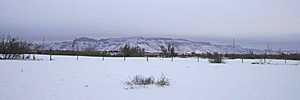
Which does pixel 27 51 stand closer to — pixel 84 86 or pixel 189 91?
pixel 84 86

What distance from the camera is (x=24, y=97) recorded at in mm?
8367

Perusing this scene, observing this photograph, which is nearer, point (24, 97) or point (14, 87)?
point (24, 97)

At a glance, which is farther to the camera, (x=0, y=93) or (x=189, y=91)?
(x=189, y=91)

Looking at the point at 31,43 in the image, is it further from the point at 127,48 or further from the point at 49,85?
the point at 49,85

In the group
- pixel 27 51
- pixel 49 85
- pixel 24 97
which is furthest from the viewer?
pixel 27 51

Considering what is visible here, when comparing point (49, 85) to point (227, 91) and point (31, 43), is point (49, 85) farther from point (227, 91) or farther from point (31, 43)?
point (31, 43)

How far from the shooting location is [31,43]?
40.8 metres

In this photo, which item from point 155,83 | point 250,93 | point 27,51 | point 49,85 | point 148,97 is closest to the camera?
point 148,97

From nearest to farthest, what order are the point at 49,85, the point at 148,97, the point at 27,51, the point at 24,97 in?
1. the point at 24,97
2. the point at 148,97
3. the point at 49,85
4. the point at 27,51

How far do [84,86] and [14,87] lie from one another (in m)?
2.33

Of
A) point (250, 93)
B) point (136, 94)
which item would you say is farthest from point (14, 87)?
point (250, 93)

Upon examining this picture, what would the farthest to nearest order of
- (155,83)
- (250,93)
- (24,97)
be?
(155,83)
(250,93)
(24,97)

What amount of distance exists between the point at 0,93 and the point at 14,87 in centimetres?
136

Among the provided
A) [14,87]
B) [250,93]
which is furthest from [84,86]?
[250,93]
